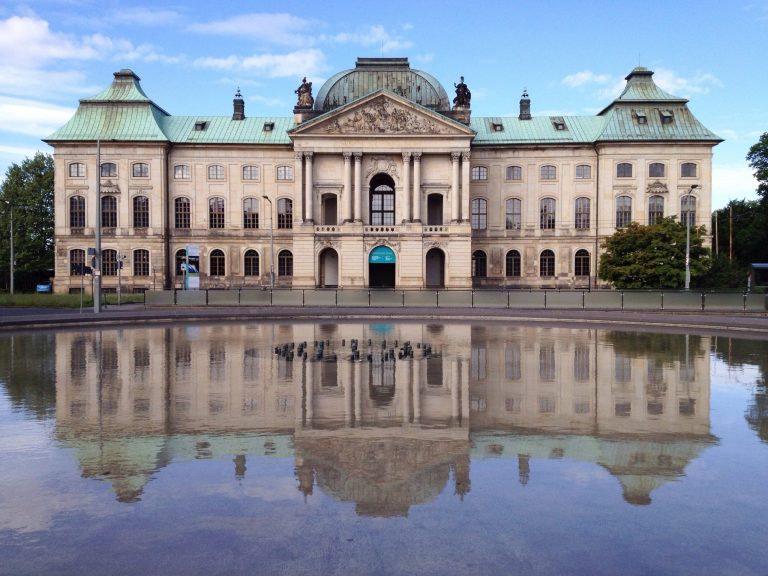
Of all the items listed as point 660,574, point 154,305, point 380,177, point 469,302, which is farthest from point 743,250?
point 660,574

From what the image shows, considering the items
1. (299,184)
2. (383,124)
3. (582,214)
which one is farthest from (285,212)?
(582,214)

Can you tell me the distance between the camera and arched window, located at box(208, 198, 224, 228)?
7075 cm

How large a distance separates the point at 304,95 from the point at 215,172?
1317 cm

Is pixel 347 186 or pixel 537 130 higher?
pixel 537 130

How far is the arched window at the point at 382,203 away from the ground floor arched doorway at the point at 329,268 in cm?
619

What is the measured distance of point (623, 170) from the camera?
227 feet

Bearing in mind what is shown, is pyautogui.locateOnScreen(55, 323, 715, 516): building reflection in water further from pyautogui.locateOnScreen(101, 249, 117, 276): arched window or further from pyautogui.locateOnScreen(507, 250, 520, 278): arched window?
pyautogui.locateOnScreen(101, 249, 117, 276): arched window

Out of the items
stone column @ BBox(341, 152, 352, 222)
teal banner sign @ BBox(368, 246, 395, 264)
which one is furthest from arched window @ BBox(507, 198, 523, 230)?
stone column @ BBox(341, 152, 352, 222)

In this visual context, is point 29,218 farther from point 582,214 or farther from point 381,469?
point 381,469

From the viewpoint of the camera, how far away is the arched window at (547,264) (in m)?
71.1

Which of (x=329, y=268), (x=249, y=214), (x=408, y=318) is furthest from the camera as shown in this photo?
(x=249, y=214)

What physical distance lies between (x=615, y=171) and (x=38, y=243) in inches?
2844

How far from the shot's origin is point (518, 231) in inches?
2808

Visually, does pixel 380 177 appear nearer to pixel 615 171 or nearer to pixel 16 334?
pixel 615 171
